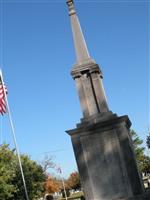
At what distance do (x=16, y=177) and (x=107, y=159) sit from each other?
4138 cm

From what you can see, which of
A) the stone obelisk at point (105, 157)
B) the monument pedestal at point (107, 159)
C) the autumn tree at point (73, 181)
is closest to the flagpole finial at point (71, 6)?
the stone obelisk at point (105, 157)

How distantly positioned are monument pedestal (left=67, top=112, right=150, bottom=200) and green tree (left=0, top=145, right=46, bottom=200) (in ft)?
93.7

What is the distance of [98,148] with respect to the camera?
12648 mm

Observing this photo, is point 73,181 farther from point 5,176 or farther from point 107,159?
point 107,159

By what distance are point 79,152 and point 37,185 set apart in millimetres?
46219

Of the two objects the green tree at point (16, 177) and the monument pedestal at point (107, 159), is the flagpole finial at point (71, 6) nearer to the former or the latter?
the monument pedestal at point (107, 159)

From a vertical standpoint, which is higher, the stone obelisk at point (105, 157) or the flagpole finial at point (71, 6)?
the flagpole finial at point (71, 6)

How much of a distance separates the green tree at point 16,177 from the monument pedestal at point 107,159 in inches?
1124

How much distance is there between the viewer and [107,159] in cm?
1255

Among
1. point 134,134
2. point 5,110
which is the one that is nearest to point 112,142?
point 5,110

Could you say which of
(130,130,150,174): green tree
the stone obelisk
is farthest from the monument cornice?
(130,130,150,174): green tree

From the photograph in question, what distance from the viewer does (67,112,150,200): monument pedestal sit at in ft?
40.4

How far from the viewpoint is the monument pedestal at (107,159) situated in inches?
485

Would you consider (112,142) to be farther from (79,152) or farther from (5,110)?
(5,110)
